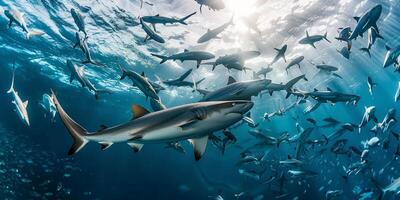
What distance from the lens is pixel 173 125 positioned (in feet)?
11.1

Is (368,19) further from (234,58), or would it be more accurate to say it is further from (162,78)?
(162,78)

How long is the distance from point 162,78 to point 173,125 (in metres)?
23.2

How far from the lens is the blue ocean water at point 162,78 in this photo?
53.4 feet

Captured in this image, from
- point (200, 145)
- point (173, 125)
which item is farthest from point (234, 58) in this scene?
point (173, 125)

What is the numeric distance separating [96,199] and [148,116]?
25.6m

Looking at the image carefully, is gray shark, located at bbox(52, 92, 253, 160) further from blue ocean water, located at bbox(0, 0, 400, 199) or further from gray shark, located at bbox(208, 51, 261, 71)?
blue ocean water, located at bbox(0, 0, 400, 199)

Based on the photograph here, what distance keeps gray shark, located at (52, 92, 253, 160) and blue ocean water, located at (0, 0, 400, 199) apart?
9.51m

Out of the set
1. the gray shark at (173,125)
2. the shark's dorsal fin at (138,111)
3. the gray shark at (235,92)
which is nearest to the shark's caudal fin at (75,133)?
the gray shark at (173,125)

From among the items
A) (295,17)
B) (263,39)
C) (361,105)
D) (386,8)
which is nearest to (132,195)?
(263,39)

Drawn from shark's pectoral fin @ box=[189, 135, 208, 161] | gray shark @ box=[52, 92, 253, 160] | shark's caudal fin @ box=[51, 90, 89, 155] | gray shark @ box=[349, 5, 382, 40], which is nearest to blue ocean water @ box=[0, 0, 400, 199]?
gray shark @ box=[349, 5, 382, 40]

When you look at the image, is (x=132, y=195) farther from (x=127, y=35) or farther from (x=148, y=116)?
(x=148, y=116)

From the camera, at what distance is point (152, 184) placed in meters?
30.7

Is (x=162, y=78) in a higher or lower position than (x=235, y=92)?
lower

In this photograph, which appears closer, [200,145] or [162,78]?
[200,145]
